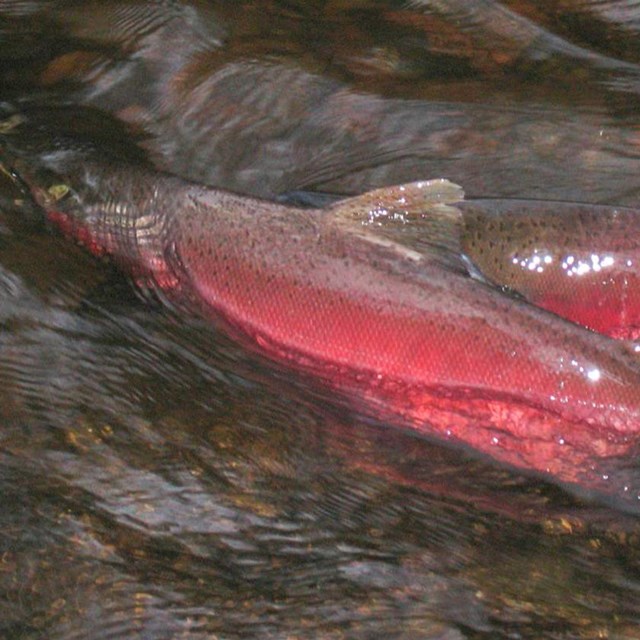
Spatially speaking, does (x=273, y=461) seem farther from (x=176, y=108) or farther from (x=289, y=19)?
(x=289, y=19)

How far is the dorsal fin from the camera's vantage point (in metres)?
4.34

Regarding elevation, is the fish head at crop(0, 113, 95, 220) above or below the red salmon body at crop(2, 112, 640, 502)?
above

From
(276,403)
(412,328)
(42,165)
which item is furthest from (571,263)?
(42,165)

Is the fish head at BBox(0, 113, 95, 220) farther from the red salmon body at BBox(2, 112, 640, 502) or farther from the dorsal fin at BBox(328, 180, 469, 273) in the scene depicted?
the dorsal fin at BBox(328, 180, 469, 273)

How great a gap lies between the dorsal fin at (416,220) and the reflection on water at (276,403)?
0.64 metres

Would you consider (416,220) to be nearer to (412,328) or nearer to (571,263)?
(412,328)

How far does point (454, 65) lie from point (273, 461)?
290cm

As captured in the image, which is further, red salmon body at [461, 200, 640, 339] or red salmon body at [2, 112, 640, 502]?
red salmon body at [461, 200, 640, 339]

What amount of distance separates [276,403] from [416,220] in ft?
2.87

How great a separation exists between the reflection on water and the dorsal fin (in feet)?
2.11

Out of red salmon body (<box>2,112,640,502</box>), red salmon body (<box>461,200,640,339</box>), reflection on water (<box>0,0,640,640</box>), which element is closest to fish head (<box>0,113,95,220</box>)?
reflection on water (<box>0,0,640,640</box>)

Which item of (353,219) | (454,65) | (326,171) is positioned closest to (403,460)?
(353,219)

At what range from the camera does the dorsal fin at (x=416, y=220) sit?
434 cm

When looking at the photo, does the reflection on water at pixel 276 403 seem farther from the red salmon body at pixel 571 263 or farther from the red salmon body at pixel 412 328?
the red salmon body at pixel 571 263
